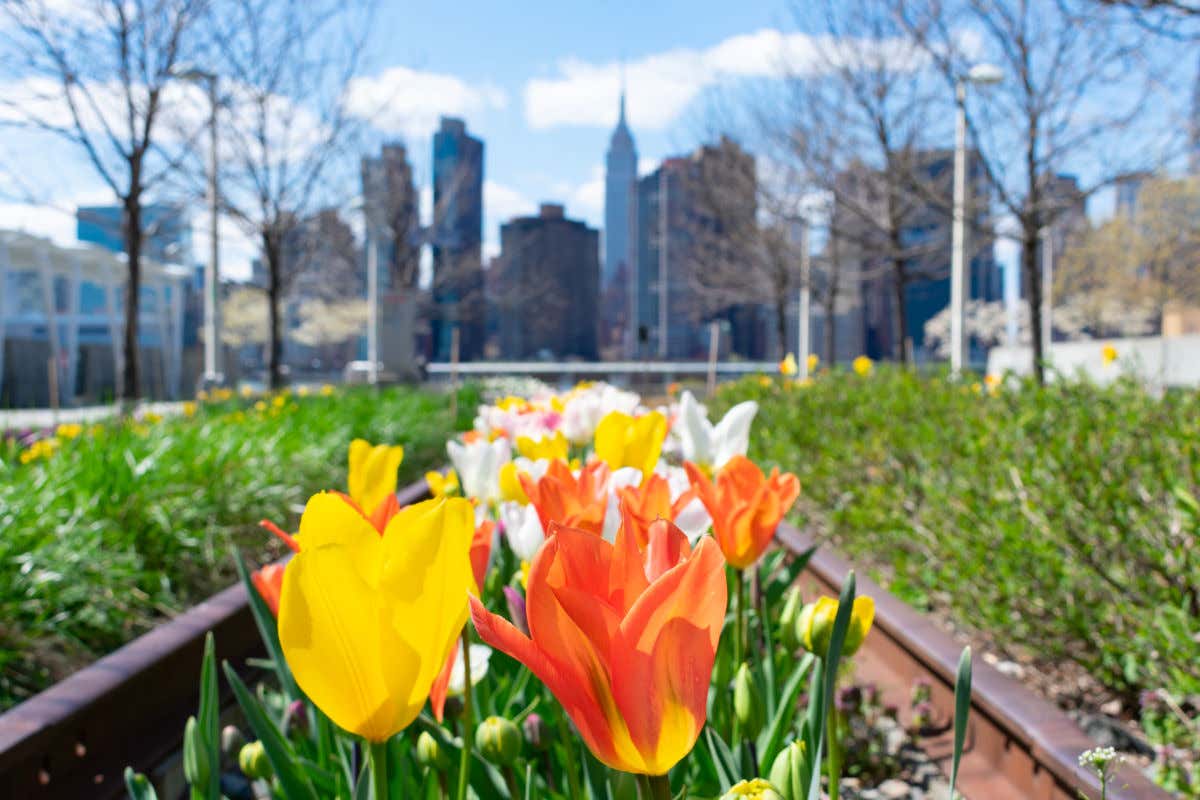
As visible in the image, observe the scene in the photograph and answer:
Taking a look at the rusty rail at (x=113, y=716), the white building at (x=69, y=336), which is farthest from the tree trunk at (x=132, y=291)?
the white building at (x=69, y=336)

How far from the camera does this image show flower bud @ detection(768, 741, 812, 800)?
0.72 metres

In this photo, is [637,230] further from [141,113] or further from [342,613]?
[342,613]

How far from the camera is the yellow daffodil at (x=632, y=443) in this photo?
1424mm

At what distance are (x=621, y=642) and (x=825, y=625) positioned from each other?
0.52 meters

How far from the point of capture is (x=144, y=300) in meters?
39.8

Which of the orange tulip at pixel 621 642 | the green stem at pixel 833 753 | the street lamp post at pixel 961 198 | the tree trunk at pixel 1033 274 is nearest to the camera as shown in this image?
the orange tulip at pixel 621 642

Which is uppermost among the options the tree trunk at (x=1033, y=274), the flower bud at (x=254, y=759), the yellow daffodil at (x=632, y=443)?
the tree trunk at (x=1033, y=274)

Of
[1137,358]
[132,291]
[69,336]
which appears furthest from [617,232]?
[1137,358]

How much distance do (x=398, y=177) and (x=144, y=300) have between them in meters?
23.0

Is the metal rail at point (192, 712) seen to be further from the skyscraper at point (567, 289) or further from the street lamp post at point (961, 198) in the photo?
the skyscraper at point (567, 289)

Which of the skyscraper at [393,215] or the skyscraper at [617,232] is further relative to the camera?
the skyscraper at [617,232]

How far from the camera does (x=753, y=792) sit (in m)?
0.59

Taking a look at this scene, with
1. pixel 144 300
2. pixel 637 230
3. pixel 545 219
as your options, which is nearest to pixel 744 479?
pixel 144 300

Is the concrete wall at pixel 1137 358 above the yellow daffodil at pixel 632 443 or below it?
above
